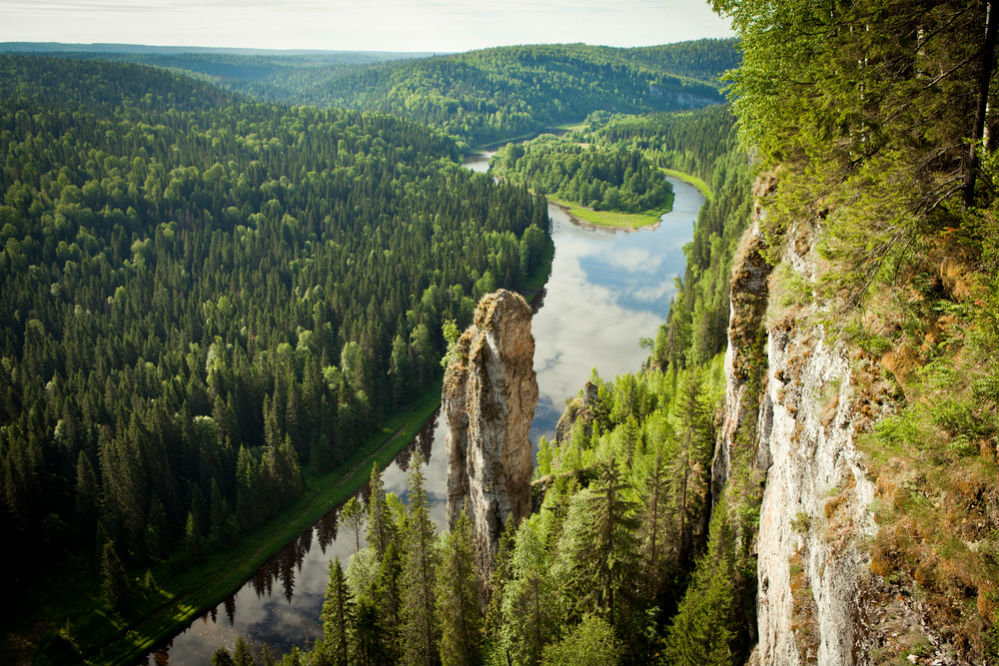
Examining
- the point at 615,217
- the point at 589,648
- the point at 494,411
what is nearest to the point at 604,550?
the point at 589,648

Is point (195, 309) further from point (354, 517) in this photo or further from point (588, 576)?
point (588, 576)

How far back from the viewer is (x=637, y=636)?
26.1 metres

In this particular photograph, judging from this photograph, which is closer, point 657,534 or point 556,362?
point 657,534

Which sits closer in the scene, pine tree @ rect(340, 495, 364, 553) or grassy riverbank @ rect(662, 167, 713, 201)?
pine tree @ rect(340, 495, 364, 553)

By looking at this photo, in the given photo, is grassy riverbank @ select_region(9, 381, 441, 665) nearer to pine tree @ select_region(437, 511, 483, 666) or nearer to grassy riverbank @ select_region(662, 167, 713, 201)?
pine tree @ select_region(437, 511, 483, 666)

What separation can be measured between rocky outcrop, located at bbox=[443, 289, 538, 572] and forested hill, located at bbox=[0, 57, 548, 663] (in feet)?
105

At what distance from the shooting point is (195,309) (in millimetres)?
96375

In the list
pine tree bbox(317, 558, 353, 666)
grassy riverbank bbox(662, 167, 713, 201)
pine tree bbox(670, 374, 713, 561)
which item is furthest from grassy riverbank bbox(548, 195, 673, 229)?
pine tree bbox(317, 558, 353, 666)

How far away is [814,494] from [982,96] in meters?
8.13

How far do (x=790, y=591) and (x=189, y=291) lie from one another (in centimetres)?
10810

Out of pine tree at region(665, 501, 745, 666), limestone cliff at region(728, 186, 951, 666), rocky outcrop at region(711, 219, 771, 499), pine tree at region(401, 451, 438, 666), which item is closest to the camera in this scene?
limestone cliff at region(728, 186, 951, 666)

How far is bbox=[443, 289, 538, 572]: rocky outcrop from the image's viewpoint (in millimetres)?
31047

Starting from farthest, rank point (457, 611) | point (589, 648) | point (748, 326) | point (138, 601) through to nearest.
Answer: point (138, 601) < point (457, 611) < point (589, 648) < point (748, 326)

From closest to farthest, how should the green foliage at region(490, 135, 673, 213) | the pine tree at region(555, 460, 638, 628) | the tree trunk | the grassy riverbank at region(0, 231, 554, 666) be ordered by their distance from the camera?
the tree trunk, the pine tree at region(555, 460, 638, 628), the grassy riverbank at region(0, 231, 554, 666), the green foliage at region(490, 135, 673, 213)
